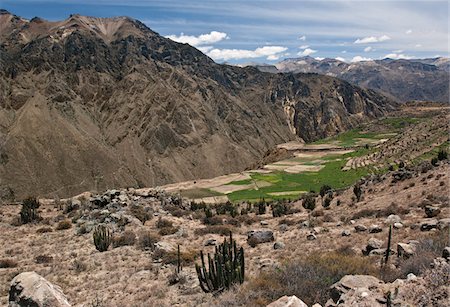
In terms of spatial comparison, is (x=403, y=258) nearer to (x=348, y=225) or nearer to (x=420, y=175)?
(x=348, y=225)

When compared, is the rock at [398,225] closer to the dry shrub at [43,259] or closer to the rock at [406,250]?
the rock at [406,250]

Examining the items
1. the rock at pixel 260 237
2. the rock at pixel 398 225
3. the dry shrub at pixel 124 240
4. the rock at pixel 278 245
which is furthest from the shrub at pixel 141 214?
the rock at pixel 398 225

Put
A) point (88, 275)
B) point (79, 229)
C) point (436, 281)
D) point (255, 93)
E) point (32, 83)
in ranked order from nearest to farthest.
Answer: point (436, 281)
point (88, 275)
point (79, 229)
point (32, 83)
point (255, 93)

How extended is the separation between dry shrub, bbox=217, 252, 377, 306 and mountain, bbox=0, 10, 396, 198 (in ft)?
263

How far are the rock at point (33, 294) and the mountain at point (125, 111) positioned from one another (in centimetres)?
7759

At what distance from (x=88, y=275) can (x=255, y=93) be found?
169902mm

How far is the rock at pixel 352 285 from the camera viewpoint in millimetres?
9000

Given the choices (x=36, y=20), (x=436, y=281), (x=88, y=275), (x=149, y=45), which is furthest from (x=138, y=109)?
(x=436, y=281)

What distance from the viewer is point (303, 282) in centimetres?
1079

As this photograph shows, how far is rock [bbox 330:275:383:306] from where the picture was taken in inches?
354

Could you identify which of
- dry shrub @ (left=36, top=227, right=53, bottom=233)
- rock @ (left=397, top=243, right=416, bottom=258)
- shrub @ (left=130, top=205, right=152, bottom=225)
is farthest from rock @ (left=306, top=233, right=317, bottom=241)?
dry shrub @ (left=36, top=227, right=53, bottom=233)

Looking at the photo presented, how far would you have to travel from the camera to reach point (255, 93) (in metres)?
182

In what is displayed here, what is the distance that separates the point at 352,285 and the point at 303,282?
73.1 inches

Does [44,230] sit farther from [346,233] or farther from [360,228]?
[360,228]
